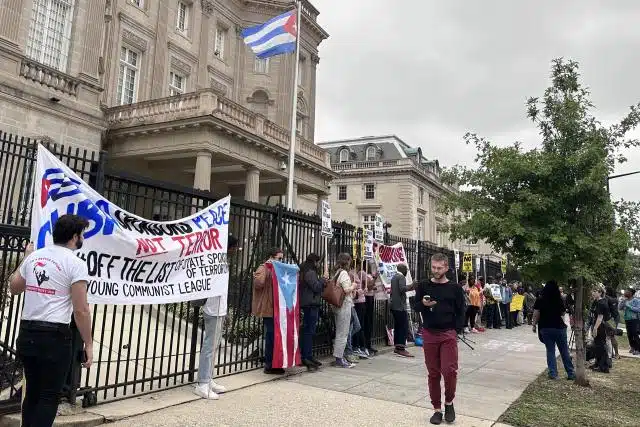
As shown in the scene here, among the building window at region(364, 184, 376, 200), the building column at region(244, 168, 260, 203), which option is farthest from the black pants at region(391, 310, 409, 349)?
the building window at region(364, 184, 376, 200)

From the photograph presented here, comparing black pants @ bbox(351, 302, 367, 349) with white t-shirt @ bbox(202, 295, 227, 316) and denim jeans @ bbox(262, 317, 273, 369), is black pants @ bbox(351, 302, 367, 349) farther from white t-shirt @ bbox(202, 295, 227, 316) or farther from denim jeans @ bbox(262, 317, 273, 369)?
white t-shirt @ bbox(202, 295, 227, 316)

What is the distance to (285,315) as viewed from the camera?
794 centimetres

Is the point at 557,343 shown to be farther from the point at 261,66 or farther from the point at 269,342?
the point at 261,66

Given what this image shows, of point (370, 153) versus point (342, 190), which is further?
point (370, 153)

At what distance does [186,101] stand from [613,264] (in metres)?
18.1

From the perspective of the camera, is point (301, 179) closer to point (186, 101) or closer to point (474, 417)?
point (186, 101)

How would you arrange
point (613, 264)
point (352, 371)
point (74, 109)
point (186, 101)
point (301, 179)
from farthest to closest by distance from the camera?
1. point (301, 179)
2. point (186, 101)
3. point (74, 109)
4. point (352, 371)
5. point (613, 264)

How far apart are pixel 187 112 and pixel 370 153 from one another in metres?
40.8

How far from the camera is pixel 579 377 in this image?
8547mm

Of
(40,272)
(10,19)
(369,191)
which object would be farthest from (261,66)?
(40,272)

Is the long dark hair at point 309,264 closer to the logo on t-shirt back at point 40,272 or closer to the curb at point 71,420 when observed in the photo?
the curb at point 71,420

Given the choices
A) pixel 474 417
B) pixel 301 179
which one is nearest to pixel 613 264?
pixel 474 417

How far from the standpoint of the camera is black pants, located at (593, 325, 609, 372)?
10.4 m

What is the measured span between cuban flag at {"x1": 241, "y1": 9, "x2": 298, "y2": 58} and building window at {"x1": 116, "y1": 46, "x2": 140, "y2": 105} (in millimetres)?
10927
